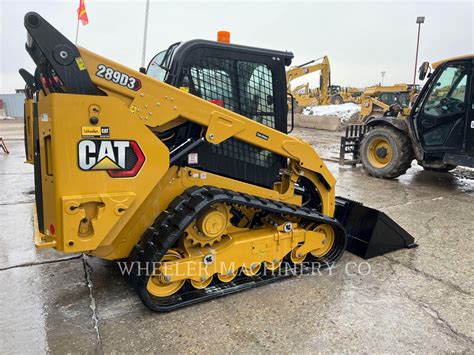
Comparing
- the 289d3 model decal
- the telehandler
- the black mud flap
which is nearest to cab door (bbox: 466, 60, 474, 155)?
the telehandler

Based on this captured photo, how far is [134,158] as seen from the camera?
2.58 metres

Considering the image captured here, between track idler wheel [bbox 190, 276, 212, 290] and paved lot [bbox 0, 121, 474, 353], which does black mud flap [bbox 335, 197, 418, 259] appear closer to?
paved lot [bbox 0, 121, 474, 353]

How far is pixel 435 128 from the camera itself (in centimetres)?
692

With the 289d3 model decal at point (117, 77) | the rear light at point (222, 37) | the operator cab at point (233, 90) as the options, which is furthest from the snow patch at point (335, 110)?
the 289d3 model decal at point (117, 77)

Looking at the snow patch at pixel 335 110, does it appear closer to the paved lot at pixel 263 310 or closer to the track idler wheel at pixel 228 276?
the paved lot at pixel 263 310

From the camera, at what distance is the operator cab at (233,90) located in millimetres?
2971

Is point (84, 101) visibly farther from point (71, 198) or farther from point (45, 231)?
point (45, 231)

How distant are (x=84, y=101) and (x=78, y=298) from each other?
1.64 m

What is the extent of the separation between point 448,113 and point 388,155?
1.41 metres

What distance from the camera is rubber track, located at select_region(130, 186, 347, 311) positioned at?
2.69m

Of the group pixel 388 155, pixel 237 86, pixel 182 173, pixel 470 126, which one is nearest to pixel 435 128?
pixel 470 126

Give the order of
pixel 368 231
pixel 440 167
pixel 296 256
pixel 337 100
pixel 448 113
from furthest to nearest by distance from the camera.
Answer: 1. pixel 337 100
2. pixel 440 167
3. pixel 448 113
4. pixel 368 231
5. pixel 296 256

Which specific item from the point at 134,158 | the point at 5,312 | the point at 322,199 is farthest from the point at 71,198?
the point at 322,199

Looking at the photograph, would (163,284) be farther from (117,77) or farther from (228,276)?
(117,77)
